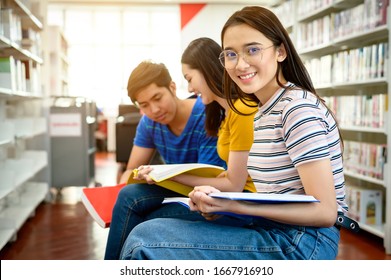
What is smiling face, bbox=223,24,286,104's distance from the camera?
1036 millimetres

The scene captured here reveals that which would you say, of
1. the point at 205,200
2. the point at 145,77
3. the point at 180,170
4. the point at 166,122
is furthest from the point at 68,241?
the point at 205,200

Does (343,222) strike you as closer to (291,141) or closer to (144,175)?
(291,141)

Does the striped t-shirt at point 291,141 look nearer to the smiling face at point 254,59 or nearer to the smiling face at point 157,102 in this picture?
the smiling face at point 254,59

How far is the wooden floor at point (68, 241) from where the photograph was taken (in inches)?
102

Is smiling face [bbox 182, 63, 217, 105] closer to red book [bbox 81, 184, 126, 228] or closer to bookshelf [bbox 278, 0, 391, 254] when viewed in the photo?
red book [bbox 81, 184, 126, 228]

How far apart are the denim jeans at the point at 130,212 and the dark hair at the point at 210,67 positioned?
1.21 ft

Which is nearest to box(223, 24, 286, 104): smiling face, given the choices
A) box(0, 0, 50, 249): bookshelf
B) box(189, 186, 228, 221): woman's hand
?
box(189, 186, 228, 221): woman's hand

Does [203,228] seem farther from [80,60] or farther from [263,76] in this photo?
[80,60]

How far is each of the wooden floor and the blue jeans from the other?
1.70 m

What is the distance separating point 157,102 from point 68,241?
144cm

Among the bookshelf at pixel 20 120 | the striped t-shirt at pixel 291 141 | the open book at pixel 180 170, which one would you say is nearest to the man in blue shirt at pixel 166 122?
the open book at pixel 180 170

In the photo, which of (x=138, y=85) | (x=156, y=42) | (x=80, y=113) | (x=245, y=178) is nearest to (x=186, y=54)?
(x=138, y=85)

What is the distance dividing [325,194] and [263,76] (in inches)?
11.4

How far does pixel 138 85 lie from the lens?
1784mm
